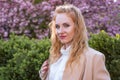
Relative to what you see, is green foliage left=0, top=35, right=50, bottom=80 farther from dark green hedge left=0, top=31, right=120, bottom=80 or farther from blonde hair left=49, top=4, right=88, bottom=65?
blonde hair left=49, top=4, right=88, bottom=65

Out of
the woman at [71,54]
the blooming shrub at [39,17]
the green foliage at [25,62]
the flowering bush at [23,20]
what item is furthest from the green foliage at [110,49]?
the flowering bush at [23,20]

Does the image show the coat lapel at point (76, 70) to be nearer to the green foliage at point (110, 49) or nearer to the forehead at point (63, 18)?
the forehead at point (63, 18)

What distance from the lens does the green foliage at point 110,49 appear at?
5.32m

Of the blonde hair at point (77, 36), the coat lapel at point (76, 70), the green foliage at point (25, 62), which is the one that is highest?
the blonde hair at point (77, 36)

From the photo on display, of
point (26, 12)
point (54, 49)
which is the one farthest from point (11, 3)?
point (54, 49)

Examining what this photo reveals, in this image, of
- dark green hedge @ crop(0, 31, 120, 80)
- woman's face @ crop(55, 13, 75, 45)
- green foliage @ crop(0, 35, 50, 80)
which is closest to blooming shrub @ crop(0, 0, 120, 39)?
dark green hedge @ crop(0, 31, 120, 80)

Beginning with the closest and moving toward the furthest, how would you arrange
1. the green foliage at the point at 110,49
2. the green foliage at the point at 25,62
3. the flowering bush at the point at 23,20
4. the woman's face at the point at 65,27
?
the woman's face at the point at 65,27 → the green foliage at the point at 25,62 → the green foliage at the point at 110,49 → the flowering bush at the point at 23,20

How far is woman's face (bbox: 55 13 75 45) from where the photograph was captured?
11.6 feet

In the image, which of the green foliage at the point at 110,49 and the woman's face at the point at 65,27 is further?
the green foliage at the point at 110,49

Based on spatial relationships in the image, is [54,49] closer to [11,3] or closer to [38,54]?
[38,54]

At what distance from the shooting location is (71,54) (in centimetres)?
351

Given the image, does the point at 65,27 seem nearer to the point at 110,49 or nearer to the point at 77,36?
the point at 77,36

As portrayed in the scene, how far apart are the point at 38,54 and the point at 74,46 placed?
1780mm

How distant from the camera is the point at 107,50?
17.7 ft
